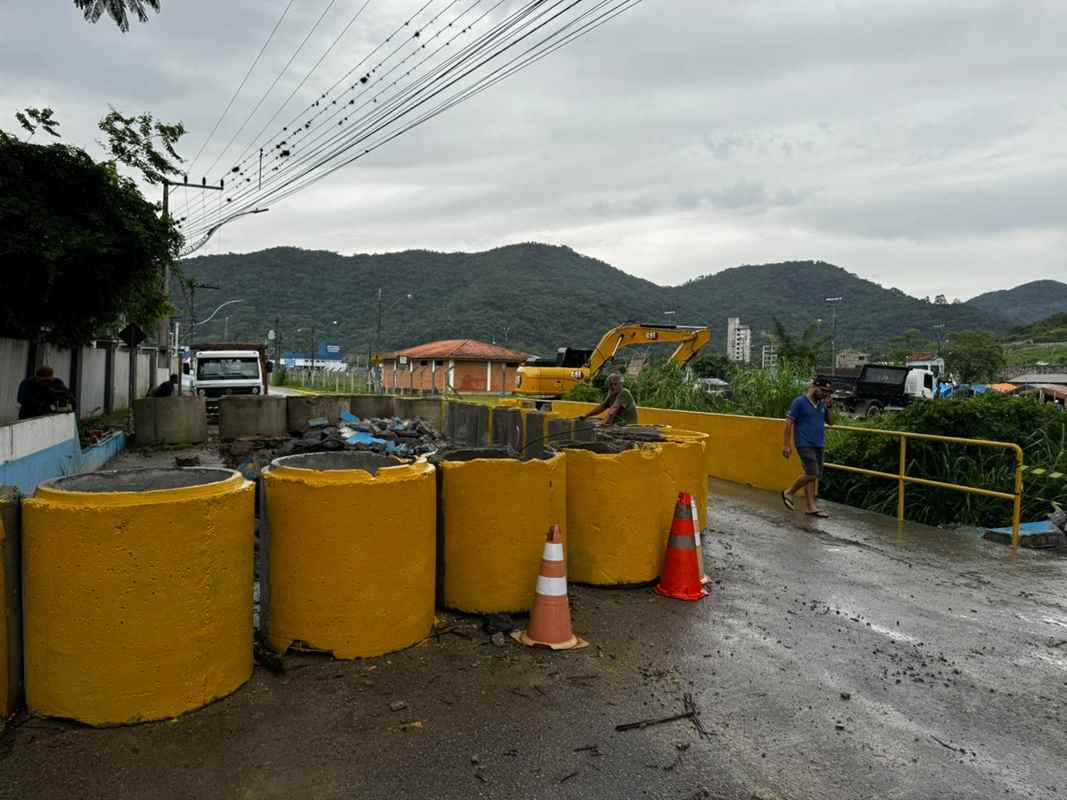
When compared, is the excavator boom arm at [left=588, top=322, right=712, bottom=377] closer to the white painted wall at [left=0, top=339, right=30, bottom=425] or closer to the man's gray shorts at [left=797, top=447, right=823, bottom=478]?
the man's gray shorts at [left=797, top=447, right=823, bottom=478]

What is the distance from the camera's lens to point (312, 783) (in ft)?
9.12

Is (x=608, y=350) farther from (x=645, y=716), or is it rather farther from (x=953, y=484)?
(x=645, y=716)

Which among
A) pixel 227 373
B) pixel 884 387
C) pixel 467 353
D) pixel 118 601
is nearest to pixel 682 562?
pixel 118 601

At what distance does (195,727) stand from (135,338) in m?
21.7

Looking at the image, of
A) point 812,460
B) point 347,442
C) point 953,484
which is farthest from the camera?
point 347,442

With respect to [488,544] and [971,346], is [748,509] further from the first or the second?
[971,346]

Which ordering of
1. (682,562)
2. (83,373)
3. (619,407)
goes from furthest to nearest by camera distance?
(83,373)
(619,407)
(682,562)

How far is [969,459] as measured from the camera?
899 cm

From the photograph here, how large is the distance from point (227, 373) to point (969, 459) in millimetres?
21054

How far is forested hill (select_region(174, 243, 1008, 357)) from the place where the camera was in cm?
10388

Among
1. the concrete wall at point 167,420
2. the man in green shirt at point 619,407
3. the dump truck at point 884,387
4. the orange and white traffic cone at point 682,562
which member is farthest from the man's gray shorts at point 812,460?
the dump truck at point 884,387

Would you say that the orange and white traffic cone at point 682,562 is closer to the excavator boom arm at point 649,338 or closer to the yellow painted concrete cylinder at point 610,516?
the yellow painted concrete cylinder at point 610,516

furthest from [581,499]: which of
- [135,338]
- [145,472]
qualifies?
[135,338]

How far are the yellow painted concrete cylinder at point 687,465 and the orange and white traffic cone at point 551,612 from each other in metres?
1.87
